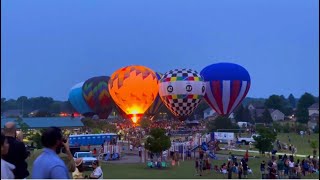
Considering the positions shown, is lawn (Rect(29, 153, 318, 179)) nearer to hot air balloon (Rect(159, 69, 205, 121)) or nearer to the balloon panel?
hot air balloon (Rect(159, 69, 205, 121))

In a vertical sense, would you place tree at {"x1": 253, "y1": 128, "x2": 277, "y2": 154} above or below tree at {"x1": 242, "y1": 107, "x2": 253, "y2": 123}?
below

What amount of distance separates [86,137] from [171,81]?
25.0ft

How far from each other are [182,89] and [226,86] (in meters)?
3.10

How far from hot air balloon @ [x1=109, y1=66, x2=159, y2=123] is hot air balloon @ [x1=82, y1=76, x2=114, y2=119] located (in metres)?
10.8

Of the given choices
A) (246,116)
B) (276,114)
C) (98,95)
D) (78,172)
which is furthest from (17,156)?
(276,114)

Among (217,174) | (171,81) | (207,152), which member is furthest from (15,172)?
(171,81)

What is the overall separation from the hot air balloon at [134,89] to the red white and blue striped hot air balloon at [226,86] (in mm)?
5037

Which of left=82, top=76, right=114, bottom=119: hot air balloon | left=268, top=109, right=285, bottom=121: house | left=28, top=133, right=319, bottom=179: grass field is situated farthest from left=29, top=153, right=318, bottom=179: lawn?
left=268, top=109, right=285, bottom=121: house

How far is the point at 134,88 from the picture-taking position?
38781 mm

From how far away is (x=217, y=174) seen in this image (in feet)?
65.6

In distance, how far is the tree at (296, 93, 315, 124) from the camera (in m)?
64.4

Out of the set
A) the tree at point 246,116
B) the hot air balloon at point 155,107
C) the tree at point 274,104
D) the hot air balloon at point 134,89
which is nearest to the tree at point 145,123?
the hot air balloon at point 155,107

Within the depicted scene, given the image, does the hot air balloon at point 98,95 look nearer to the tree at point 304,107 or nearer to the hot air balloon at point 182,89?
the hot air balloon at point 182,89

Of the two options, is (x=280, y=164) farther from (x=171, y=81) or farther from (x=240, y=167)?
(x=171, y=81)
